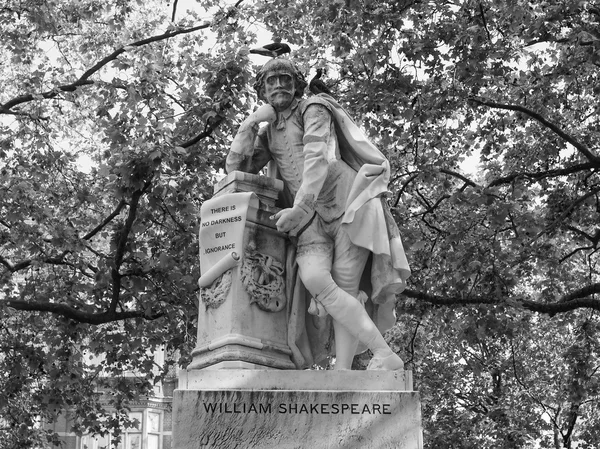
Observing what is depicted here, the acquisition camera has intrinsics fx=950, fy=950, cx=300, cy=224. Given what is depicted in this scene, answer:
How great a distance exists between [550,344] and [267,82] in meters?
17.1

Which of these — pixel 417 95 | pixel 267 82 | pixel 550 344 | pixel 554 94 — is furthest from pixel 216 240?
pixel 550 344

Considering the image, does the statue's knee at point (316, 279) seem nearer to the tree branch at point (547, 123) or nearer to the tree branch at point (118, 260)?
the tree branch at point (118, 260)

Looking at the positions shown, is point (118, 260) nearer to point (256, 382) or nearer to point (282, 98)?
point (282, 98)

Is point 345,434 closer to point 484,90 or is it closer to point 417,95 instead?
point 417,95

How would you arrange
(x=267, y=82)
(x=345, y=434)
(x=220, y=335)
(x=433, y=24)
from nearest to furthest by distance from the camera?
(x=345, y=434) < (x=220, y=335) < (x=267, y=82) < (x=433, y=24)

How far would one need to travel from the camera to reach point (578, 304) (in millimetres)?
15031

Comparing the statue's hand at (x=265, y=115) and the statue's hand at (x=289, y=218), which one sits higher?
the statue's hand at (x=265, y=115)

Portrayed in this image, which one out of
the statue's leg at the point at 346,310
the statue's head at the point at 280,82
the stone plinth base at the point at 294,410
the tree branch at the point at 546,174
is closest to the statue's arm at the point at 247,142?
the statue's head at the point at 280,82

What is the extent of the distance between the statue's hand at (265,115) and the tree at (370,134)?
6007 mm

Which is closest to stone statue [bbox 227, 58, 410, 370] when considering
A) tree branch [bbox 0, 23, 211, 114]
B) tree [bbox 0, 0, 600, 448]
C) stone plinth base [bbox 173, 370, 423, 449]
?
stone plinth base [bbox 173, 370, 423, 449]

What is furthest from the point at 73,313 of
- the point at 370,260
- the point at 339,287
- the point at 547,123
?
the point at 339,287

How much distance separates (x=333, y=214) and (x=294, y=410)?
61.0 inches

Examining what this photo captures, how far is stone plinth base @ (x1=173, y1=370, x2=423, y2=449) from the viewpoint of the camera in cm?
635

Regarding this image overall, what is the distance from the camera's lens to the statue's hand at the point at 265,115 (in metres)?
7.48
